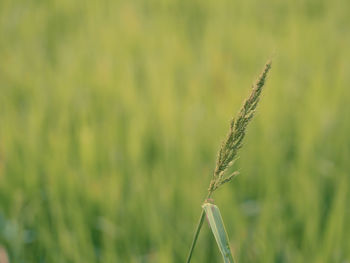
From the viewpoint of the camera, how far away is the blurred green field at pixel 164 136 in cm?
139

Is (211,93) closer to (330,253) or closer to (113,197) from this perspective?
(113,197)

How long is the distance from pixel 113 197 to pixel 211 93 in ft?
3.04

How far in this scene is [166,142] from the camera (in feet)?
6.11

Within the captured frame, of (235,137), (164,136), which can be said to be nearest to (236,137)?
(235,137)

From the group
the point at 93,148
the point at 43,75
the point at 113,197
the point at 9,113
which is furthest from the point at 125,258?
the point at 43,75

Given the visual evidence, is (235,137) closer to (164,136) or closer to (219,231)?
(219,231)

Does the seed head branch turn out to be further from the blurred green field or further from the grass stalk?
the blurred green field

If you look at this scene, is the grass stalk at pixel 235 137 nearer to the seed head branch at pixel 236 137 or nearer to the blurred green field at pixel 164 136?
the seed head branch at pixel 236 137

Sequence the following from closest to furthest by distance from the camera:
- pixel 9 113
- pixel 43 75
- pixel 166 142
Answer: pixel 166 142 → pixel 9 113 → pixel 43 75

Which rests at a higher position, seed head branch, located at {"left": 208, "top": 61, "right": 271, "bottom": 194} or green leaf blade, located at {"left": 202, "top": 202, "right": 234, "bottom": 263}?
seed head branch, located at {"left": 208, "top": 61, "right": 271, "bottom": 194}

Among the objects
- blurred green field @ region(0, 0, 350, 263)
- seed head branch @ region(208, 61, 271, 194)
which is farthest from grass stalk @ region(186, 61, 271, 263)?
blurred green field @ region(0, 0, 350, 263)

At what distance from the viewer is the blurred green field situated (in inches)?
54.7

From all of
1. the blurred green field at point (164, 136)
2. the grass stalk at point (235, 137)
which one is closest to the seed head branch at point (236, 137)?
the grass stalk at point (235, 137)

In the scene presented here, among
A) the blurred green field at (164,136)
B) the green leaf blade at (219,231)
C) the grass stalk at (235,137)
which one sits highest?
the blurred green field at (164,136)
